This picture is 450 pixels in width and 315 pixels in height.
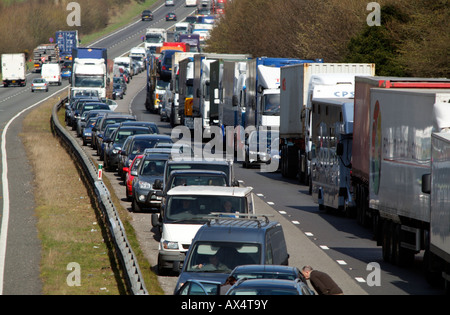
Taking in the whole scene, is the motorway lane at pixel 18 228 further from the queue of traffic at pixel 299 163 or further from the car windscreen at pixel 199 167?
the car windscreen at pixel 199 167

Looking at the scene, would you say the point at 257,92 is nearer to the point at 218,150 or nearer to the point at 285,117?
the point at 285,117

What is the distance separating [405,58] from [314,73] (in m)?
9.04

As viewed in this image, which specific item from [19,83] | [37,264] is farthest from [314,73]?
[19,83]

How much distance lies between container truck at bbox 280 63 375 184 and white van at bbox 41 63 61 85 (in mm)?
70424

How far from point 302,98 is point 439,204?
19.1 meters

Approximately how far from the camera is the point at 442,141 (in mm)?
15797

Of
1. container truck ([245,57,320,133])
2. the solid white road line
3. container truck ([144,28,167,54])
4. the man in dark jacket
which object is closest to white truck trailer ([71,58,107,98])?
the solid white road line

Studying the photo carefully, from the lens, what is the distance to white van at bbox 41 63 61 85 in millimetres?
105438

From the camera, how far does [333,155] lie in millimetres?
27109

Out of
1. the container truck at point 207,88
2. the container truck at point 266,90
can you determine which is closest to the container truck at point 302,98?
the container truck at point 266,90

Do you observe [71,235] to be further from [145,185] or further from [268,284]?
[268,284]

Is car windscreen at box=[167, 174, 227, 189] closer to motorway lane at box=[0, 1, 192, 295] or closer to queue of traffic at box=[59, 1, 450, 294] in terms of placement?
queue of traffic at box=[59, 1, 450, 294]

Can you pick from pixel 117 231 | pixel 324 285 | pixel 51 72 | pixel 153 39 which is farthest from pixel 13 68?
pixel 324 285

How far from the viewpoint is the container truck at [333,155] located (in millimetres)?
26438
